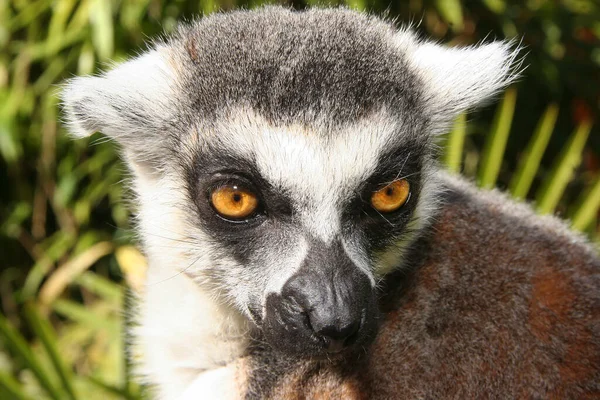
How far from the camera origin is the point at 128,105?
6.70 ft

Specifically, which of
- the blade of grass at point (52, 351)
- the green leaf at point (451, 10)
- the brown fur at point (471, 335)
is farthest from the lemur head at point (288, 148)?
the green leaf at point (451, 10)

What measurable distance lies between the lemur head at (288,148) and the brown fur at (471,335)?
14 centimetres

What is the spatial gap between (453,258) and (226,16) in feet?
3.39

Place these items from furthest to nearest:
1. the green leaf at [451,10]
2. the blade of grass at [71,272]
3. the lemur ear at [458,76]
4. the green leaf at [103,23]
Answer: the blade of grass at [71,272] → the green leaf at [451,10] → the green leaf at [103,23] → the lemur ear at [458,76]

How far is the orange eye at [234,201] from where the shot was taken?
1.81 meters

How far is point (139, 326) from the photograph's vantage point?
2.49 meters

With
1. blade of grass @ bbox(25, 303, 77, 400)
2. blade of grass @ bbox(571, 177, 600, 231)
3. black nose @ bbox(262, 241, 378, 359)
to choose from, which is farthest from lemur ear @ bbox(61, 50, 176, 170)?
blade of grass @ bbox(571, 177, 600, 231)

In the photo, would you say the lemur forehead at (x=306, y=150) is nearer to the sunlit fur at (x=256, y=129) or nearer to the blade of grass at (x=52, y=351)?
the sunlit fur at (x=256, y=129)

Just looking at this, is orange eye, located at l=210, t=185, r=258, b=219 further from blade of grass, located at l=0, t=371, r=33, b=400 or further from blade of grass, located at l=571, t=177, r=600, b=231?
blade of grass, located at l=571, t=177, r=600, b=231

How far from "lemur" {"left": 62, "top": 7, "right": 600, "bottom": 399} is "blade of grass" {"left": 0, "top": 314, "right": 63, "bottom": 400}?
0.84 metres

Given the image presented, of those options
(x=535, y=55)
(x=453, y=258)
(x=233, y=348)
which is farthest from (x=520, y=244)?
(x=535, y=55)

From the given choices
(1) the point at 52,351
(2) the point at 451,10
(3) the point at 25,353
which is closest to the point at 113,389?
(1) the point at 52,351

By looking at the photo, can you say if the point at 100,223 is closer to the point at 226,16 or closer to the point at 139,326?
the point at 139,326

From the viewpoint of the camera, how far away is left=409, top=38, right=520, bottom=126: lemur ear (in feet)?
7.09
